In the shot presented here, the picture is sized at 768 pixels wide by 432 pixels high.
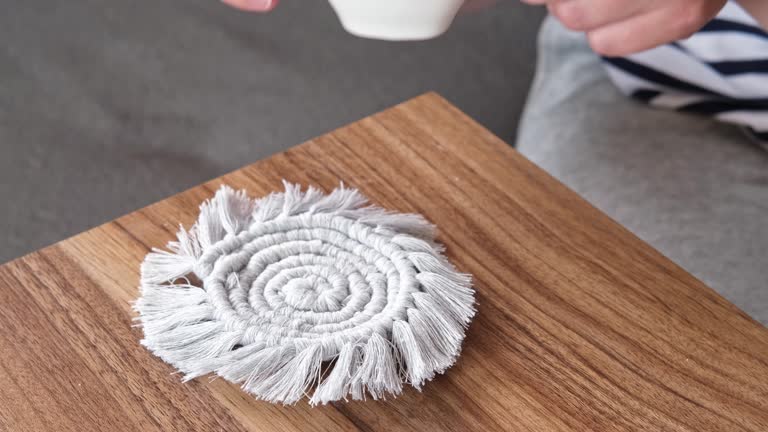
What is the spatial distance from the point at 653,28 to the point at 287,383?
41 centimetres

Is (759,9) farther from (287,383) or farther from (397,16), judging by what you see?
(287,383)

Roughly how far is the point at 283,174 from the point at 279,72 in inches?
29.4

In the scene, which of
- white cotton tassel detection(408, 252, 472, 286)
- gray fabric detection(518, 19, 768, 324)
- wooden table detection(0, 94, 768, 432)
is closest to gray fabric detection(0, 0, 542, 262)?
gray fabric detection(518, 19, 768, 324)

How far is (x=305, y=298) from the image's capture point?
599 millimetres

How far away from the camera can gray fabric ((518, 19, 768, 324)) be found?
0.87 metres

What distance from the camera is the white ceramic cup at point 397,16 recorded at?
0.53 meters

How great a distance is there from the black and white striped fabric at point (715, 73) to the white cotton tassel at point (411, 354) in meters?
0.58

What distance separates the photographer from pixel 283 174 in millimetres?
725

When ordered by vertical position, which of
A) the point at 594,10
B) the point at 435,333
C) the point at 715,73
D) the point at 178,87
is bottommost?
the point at 178,87

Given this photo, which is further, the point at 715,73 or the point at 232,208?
the point at 715,73

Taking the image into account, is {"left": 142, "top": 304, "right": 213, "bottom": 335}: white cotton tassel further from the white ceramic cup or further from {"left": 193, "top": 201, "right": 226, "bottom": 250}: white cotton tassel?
the white ceramic cup

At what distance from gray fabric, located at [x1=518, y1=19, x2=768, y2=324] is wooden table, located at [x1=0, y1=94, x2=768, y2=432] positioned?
8.7 inches

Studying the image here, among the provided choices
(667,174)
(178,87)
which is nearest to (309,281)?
(667,174)

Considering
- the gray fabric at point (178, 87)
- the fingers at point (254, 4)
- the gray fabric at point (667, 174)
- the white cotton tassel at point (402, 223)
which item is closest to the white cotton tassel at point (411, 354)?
the white cotton tassel at point (402, 223)
